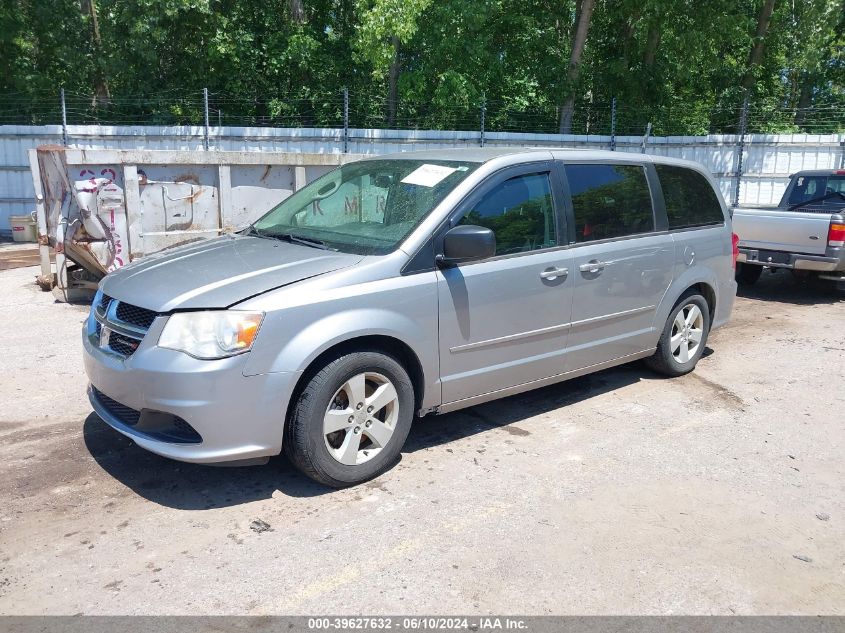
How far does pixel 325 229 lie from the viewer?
480 centimetres

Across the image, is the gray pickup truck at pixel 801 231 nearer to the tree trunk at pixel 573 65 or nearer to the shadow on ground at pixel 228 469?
the shadow on ground at pixel 228 469

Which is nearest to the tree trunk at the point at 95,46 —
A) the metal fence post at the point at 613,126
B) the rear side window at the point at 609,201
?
the metal fence post at the point at 613,126

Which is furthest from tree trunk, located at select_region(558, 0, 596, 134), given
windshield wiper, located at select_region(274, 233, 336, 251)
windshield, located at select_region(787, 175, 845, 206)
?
windshield wiper, located at select_region(274, 233, 336, 251)

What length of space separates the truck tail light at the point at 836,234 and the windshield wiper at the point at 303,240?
7.21 m

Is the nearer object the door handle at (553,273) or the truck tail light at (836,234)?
the door handle at (553,273)

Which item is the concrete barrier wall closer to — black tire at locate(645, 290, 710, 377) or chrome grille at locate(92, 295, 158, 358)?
black tire at locate(645, 290, 710, 377)

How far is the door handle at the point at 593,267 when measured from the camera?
5146mm

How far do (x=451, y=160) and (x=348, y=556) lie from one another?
2659mm

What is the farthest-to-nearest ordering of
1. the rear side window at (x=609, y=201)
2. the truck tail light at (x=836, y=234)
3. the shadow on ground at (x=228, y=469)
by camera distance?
the truck tail light at (x=836, y=234)
the rear side window at (x=609, y=201)
the shadow on ground at (x=228, y=469)

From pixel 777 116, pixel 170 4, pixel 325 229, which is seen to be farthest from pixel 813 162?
pixel 325 229

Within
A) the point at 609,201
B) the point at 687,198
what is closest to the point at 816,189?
the point at 687,198

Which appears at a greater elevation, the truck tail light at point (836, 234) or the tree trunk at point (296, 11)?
the tree trunk at point (296, 11)

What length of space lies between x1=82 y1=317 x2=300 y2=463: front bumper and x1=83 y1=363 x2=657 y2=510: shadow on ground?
0.37 meters

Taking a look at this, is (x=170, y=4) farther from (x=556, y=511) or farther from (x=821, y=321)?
(x=556, y=511)
